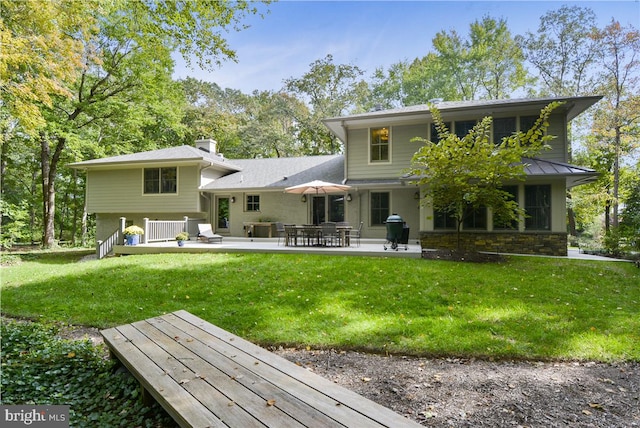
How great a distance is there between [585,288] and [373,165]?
26.7 ft

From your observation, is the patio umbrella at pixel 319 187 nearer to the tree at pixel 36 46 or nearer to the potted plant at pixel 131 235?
the potted plant at pixel 131 235

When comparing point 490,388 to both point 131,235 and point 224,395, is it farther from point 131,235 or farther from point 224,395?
point 131,235

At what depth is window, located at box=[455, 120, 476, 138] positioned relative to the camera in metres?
11.9

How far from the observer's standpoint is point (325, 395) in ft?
A: 6.17

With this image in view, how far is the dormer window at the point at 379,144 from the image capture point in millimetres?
12898

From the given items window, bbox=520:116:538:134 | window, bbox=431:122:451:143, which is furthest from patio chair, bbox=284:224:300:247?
window, bbox=520:116:538:134

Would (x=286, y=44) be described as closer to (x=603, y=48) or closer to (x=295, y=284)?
(x=295, y=284)

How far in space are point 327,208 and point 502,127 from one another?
739cm

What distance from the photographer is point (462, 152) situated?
28.2 ft

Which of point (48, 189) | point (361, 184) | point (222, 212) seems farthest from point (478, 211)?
point (48, 189)

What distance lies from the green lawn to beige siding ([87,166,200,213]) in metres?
6.46

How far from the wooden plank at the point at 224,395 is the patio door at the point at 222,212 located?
1353cm

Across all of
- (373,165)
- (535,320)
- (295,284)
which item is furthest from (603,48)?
(295,284)

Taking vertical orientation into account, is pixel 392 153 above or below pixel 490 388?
above
